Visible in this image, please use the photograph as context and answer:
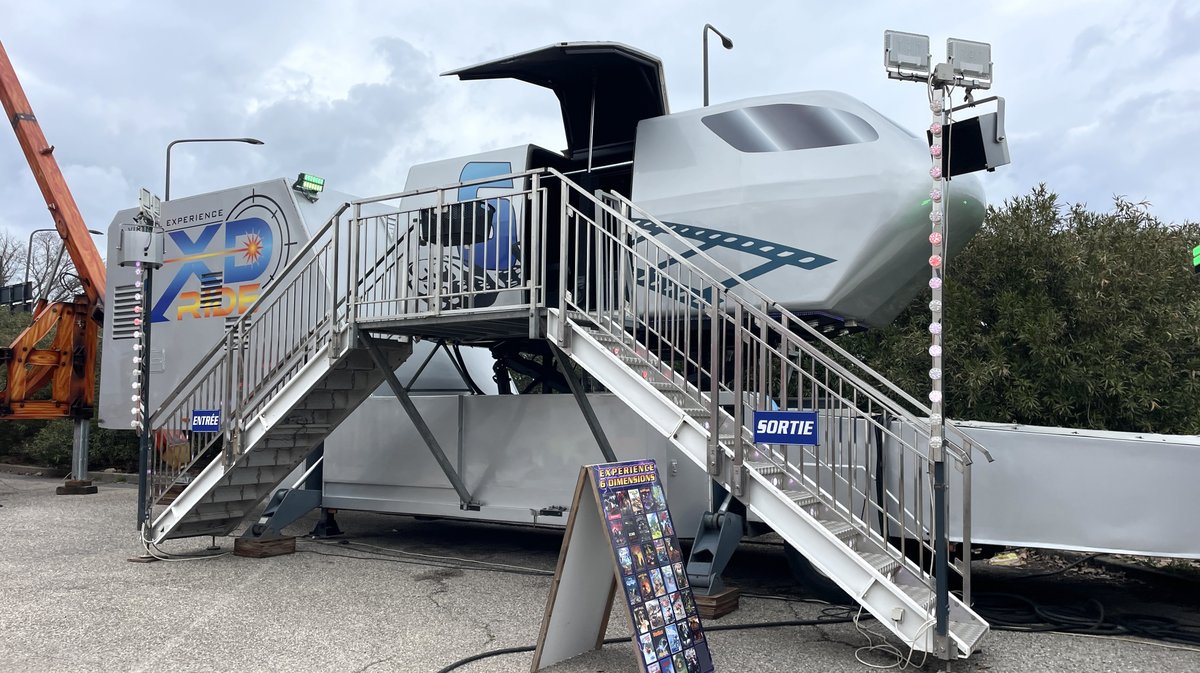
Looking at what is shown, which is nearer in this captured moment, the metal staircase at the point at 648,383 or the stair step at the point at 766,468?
the metal staircase at the point at 648,383

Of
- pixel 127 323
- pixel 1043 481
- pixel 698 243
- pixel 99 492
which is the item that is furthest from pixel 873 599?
pixel 99 492

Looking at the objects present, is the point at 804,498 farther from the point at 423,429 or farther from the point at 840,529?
the point at 423,429

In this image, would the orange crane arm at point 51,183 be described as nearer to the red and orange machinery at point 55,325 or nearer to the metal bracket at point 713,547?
the red and orange machinery at point 55,325

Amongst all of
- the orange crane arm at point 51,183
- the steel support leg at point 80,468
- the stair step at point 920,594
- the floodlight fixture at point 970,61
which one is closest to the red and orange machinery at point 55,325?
the orange crane arm at point 51,183

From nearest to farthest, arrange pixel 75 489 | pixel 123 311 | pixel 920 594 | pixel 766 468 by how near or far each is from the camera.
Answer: pixel 920 594 → pixel 766 468 → pixel 123 311 → pixel 75 489

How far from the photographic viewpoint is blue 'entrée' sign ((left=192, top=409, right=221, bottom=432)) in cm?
862

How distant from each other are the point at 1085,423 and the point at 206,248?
34.6 feet

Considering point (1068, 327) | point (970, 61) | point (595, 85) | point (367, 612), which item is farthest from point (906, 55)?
point (1068, 327)

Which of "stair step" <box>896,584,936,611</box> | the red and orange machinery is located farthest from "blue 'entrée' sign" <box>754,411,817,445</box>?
the red and orange machinery

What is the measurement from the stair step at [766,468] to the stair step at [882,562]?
786 mm

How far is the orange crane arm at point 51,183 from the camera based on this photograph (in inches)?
613

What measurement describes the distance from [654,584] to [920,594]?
5.58 feet

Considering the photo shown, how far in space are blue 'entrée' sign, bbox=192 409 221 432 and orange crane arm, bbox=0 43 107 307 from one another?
824 cm

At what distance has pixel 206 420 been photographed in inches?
342
